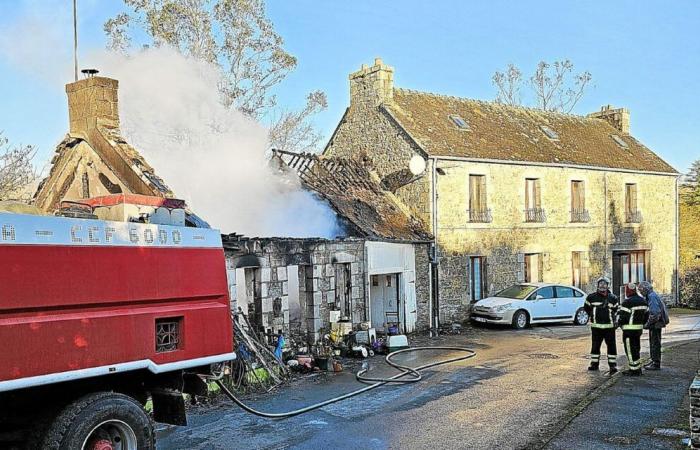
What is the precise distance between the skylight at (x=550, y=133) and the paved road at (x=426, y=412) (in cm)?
1306

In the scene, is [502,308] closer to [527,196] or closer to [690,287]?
[527,196]

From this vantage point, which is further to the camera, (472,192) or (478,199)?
(478,199)

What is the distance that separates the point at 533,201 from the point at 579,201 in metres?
2.51

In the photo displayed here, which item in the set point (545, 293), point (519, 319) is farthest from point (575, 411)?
point (545, 293)

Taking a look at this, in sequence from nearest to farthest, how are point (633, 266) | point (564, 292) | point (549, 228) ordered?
1. point (564, 292)
2. point (549, 228)
3. point (633, 266)

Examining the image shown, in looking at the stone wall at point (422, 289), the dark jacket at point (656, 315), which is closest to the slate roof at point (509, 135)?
the stone wall at point (422, 289)

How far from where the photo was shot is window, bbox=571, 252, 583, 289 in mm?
24391

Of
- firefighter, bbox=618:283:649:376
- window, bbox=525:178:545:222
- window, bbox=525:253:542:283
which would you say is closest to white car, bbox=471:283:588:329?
window, bbox=525:253:542:283

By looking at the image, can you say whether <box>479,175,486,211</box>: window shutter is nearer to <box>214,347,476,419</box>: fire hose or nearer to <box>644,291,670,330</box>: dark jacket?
<box>214,347,476,419</box>: fire hose

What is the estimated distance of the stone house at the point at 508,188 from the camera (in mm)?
20656

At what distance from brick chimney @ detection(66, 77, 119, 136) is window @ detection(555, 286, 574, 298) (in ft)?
46.4

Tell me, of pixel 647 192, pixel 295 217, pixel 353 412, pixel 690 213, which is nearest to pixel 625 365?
pixel 353 412

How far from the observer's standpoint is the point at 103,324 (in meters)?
5.43

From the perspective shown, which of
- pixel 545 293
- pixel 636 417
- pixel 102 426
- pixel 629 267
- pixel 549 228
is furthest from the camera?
pixel 629 267
